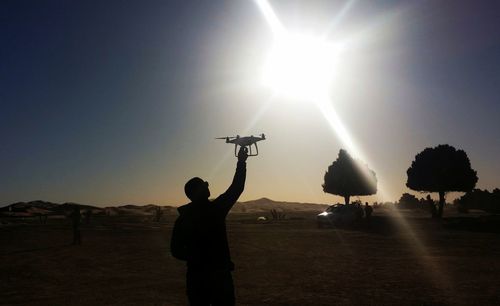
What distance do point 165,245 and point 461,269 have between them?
14606mm

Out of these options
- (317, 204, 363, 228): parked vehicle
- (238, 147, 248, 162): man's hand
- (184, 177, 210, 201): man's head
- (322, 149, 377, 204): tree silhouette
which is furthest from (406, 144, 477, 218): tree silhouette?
(184, 177, 210, 201): man's head

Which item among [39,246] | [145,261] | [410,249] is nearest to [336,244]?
[410,249]

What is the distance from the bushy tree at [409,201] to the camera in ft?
359

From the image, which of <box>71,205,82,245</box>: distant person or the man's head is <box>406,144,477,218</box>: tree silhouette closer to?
<box>71,205,82,245</box>: distant person

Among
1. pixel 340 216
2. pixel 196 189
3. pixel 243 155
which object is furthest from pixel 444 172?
pixel 196 189

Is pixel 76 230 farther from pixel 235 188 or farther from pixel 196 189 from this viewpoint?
pixel 235 188

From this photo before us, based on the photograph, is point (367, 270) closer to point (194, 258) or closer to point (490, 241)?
point (194, 258)

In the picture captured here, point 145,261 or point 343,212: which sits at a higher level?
point 343,212

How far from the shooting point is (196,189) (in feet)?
16.7

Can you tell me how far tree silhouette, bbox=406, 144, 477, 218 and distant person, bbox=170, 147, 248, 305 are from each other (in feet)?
188

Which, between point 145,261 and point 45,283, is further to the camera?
point 145,261

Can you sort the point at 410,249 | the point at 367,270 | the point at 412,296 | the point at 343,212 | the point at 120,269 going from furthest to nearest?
the point at 343,212, the point at 410,249, the point at 120,269, the point at 367,270, the point at 412,296

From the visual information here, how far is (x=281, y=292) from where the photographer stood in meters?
11.3

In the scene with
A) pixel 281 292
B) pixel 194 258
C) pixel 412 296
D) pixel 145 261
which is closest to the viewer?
pixel 194 258
